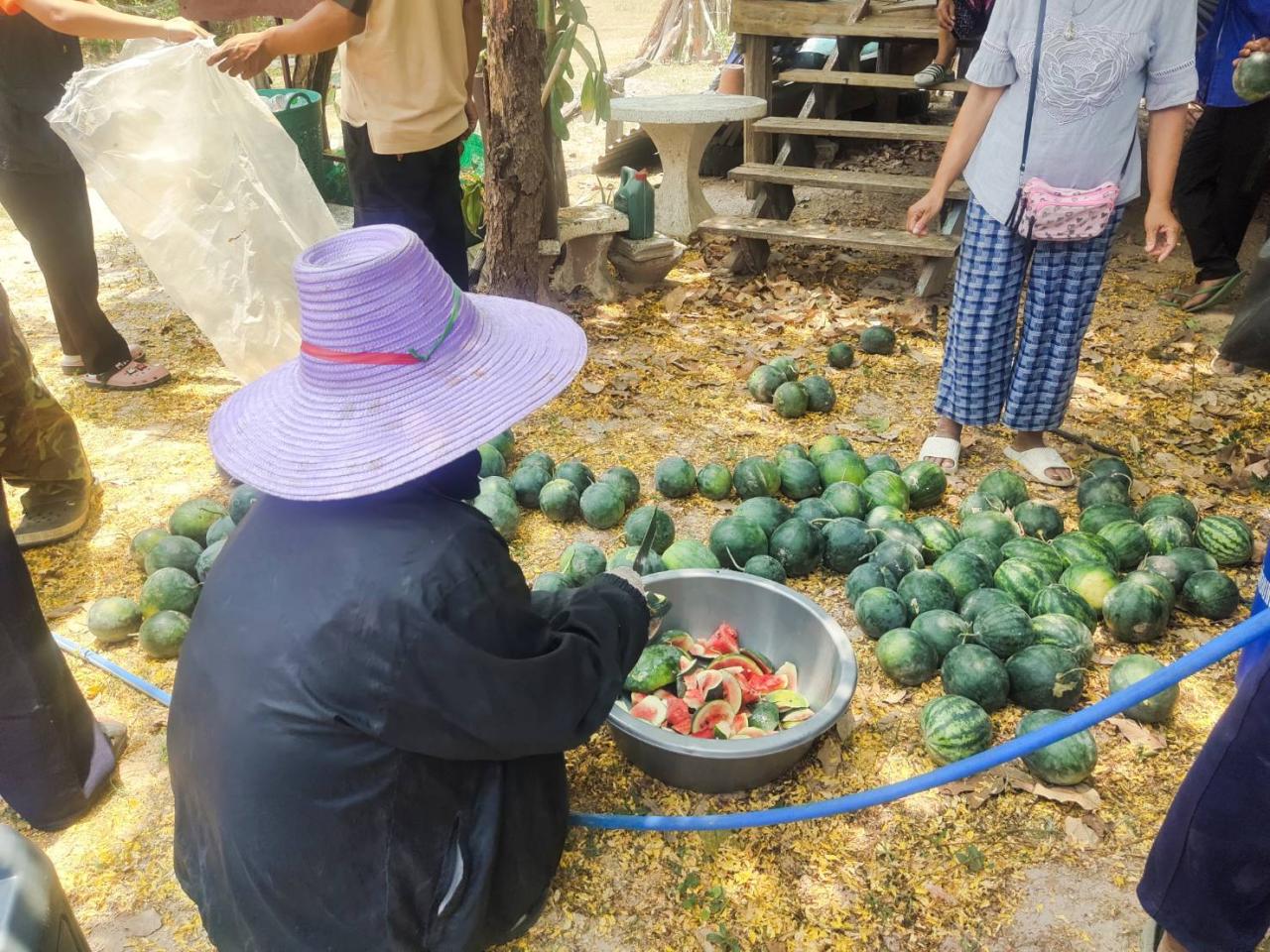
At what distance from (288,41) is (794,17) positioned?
5.31 meters

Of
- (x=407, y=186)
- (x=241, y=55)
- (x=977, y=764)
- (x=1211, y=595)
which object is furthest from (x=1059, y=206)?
(x=241, y=55)

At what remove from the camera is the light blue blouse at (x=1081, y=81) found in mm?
3560

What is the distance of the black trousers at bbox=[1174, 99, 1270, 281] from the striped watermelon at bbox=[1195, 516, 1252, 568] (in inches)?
130

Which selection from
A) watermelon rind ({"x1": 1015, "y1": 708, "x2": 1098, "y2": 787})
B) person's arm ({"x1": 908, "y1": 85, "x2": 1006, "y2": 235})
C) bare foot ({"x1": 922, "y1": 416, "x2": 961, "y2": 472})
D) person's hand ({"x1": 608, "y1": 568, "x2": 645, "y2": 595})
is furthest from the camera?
bare foot ({"x1": 922, "y1": 416, "x2": 961, "y2": 472})

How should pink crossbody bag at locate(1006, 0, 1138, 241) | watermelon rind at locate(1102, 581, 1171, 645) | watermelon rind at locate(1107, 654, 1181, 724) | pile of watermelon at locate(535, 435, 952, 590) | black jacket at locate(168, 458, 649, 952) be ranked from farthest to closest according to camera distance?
1. pink crossbody bag at locate(1006, 0, 1138, 241)
2. pile of watermelon at locate(535, 435, 952, 590)
3. watermelon rind at locate(1102, 581, 1171, 645)
4. watermelon rind at locate(1107, 654, 1181, 724)
5. black jacket at locate(168, 458, 649, 952)

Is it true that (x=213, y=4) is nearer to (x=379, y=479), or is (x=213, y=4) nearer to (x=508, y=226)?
(x=508, y=226)

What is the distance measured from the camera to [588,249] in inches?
272

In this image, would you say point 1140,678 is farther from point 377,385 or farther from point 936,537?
point 377,385

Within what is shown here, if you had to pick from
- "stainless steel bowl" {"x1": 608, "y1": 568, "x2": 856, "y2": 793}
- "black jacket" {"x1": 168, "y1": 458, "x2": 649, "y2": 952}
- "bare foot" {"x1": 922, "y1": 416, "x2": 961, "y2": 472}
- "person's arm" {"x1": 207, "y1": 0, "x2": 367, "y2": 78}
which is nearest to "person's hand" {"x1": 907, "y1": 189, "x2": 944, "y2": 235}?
"bare foot" {"x1": 922, "y1": 416, "x2": 961, "y2": 472}

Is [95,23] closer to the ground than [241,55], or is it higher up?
higher up

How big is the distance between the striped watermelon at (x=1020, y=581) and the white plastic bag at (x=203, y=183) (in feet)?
11.5

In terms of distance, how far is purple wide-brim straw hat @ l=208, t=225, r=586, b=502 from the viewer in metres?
1.83

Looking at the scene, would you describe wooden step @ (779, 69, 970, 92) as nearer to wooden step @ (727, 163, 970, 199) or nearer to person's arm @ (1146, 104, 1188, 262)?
wooden step @ (727, 163, 970, 199)

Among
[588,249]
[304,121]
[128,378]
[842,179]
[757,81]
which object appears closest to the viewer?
[128,378]
